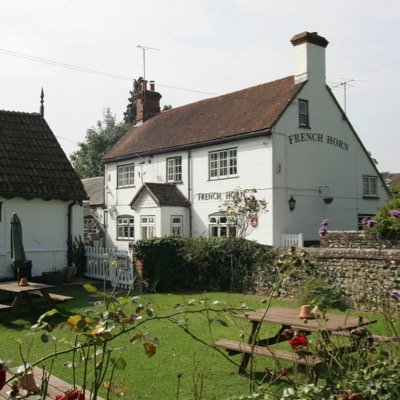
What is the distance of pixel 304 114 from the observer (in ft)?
80.7

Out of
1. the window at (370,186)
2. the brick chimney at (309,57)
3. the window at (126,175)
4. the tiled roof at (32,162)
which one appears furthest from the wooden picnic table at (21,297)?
the window at (370,186)

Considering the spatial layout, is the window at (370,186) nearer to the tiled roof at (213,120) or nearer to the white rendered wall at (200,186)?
the tiled roof at (213,120)

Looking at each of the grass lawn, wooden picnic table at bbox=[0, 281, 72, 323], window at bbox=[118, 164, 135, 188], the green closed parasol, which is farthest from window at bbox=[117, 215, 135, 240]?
the grass lawn

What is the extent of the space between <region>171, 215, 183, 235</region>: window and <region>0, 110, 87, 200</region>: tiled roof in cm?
730

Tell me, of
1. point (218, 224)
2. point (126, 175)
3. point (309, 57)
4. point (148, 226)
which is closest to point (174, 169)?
point (148, 226)

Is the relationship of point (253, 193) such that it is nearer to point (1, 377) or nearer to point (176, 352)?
point (176, 352)

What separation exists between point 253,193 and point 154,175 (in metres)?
7.55

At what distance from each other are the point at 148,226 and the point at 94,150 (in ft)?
124

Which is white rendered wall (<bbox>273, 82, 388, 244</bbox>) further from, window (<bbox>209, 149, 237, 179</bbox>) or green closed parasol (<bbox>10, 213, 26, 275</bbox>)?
green closed parasol (<bbox>10, 213, 26, 275</bbox>)

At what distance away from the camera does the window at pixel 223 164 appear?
24.7m

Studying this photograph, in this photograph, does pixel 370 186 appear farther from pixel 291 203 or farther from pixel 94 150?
pixel 94 150

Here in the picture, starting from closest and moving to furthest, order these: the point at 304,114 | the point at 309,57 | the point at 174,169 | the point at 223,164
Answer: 1. the point at 309,57
2. the point at 304,114
3. the point at 223,164
4. the point at 174,169

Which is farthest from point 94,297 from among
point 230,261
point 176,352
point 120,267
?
point 176,352

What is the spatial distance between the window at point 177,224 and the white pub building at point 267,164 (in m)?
0.05
